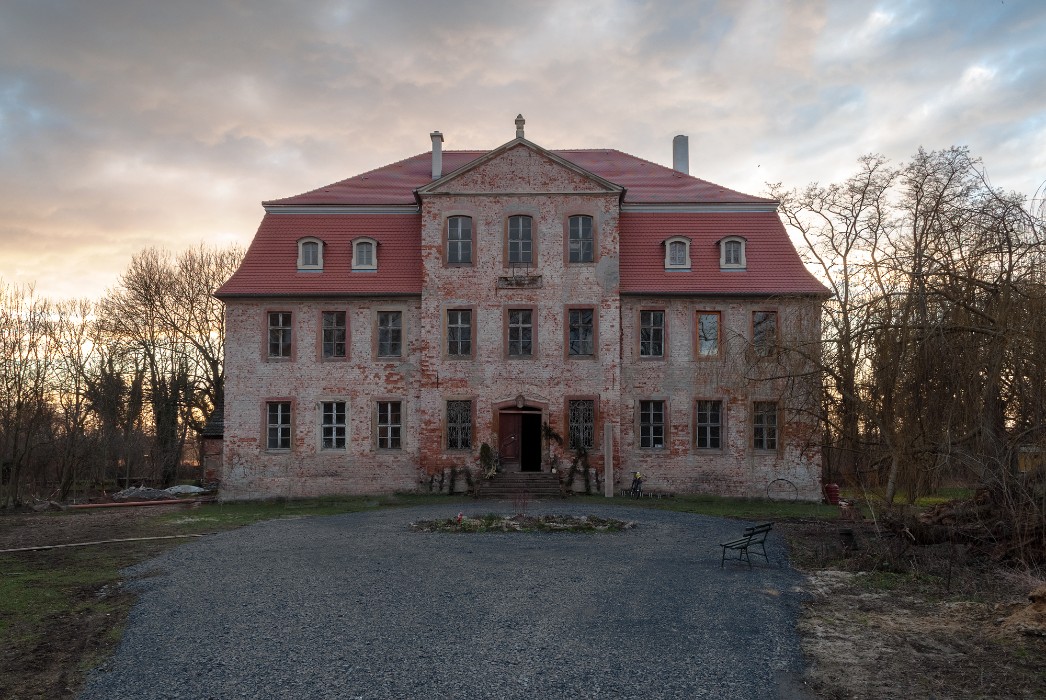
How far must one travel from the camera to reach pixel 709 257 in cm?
2625

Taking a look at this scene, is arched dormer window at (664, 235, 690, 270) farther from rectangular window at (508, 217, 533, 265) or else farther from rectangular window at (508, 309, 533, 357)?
rectangular window at (508, 309, 533, 357)

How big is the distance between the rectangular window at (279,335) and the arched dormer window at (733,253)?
552 inches

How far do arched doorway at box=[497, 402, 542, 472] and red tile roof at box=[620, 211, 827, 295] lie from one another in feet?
16.2

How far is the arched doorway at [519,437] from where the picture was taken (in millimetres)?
25469

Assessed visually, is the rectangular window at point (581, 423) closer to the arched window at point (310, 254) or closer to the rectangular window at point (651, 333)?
the rectangular window at point (651, 333)

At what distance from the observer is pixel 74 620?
1004 centimetres

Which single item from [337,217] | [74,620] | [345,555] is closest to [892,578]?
[345,555]

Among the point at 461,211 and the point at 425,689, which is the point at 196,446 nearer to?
the point at 461,211

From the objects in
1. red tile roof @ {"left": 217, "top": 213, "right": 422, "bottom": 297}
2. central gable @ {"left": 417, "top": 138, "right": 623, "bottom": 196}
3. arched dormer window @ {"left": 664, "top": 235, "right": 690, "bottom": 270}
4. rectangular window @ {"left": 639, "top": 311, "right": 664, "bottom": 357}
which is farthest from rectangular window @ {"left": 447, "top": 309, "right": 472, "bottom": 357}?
arched dormer window @ {"left": 664, "top": 235, "right": 690, "bottom": 270}

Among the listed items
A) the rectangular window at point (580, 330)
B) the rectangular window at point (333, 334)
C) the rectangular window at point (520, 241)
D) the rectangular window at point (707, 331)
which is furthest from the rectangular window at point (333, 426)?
the rectangular window at point (707, 331)

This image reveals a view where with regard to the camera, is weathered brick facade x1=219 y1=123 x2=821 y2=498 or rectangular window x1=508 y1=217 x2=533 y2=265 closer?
weathered brick facade x1=219 y1=123 x2=821 y2=498

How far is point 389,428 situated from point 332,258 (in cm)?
587

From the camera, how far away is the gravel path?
761 centimetres

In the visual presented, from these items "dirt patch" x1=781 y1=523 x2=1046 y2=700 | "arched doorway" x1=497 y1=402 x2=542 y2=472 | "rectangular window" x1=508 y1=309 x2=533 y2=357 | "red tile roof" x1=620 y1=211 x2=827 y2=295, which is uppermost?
"red tile roof" x1=620 y1=211 x2=827 y2=295
